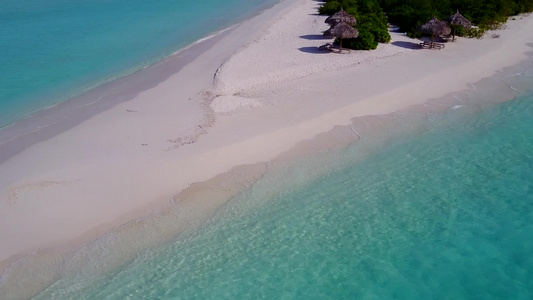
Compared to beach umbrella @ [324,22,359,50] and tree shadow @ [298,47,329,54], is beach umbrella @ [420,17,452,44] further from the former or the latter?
tree shadow @ [298,47,329,54]

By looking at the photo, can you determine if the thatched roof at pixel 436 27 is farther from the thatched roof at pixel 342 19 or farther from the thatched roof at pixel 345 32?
the thatched roof at pixel 342 19

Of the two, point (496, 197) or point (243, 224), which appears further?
point (496, 197)

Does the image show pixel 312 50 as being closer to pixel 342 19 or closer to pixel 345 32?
pixel 345 32

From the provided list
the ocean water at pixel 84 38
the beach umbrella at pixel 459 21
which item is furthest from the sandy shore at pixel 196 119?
the ocean water at pixel 84 38

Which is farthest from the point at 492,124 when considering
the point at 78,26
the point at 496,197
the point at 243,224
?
the point at 78,26

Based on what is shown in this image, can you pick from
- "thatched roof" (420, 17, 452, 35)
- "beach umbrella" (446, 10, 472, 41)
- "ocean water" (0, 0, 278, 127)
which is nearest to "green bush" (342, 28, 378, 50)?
"thatched roof" (420, 17, 452, 35)

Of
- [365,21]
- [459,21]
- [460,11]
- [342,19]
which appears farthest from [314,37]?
[460,11]

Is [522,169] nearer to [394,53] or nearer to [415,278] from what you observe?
[415,278]
